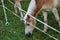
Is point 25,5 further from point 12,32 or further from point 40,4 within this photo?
point 40,4

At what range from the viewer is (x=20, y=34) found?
186 inches

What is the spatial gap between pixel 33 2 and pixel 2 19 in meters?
1.60

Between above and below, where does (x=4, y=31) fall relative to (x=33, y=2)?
below

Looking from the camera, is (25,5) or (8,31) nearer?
(8,31)

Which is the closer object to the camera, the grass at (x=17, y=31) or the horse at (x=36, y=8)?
the horse at (x=36, y=8)

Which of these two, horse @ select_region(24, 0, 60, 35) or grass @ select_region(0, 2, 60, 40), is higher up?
horse @ select_region(24, 0, 60, 35)

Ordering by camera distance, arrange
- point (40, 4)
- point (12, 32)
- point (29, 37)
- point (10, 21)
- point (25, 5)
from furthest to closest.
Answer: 1. point (25, 5)
2. point (10, 21)
3. point (12, 32)
4. point (29, 37)
5. point (40, 4)

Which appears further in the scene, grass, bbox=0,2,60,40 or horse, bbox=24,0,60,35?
grass, bbox=0,2,60,40

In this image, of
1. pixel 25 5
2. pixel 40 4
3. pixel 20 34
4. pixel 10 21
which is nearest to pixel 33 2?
pixel 40 4

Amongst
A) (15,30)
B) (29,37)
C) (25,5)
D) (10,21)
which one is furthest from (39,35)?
(25,5)

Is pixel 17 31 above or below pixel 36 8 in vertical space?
below

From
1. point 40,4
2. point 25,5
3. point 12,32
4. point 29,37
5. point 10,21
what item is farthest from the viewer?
point 25,5

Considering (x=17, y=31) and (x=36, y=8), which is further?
(x=17, y=31)

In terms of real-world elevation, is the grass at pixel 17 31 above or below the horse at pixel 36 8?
below
